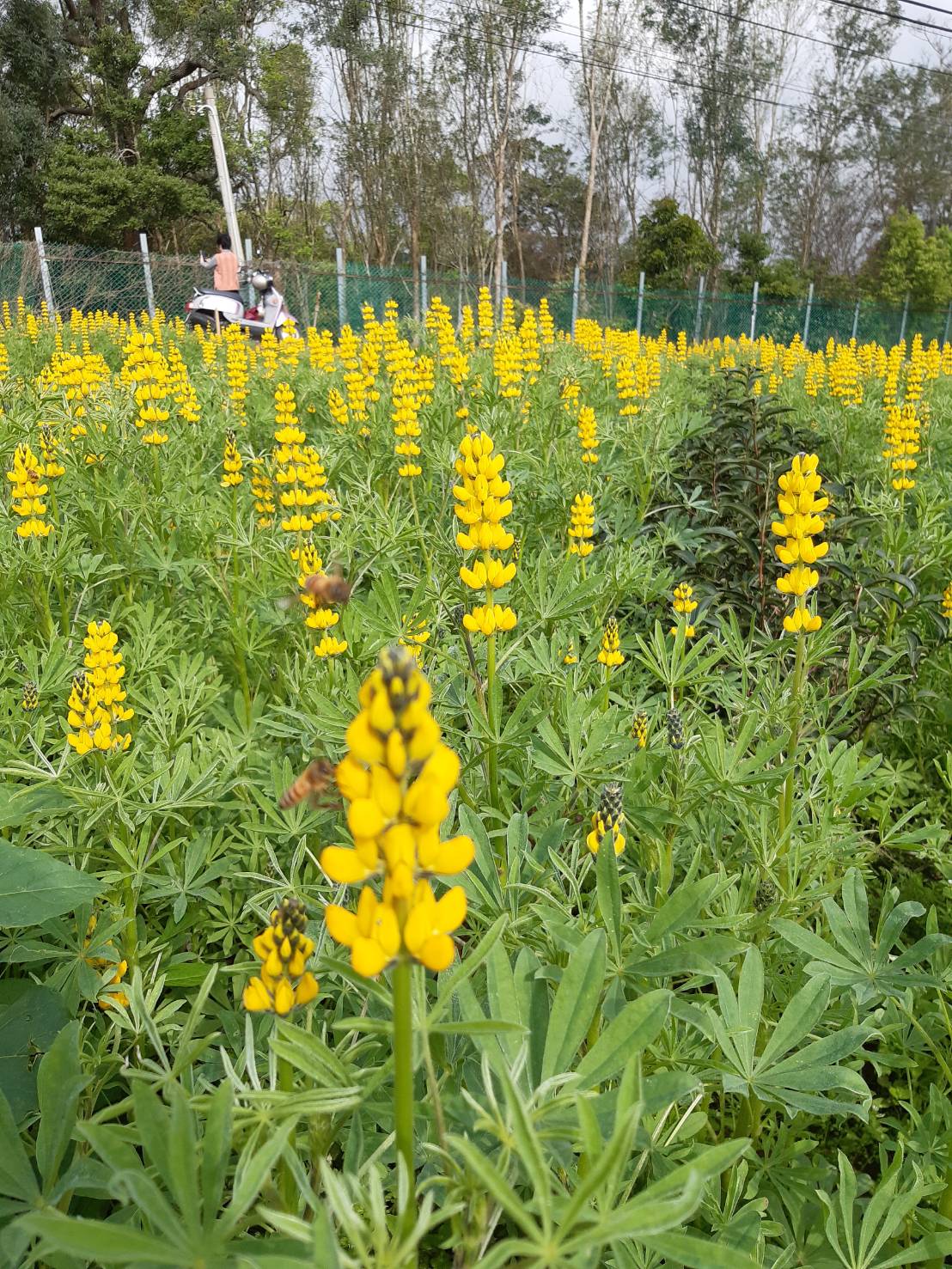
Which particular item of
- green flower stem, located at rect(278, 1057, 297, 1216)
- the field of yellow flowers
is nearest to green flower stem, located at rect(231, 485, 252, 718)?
the field of yellow flowers

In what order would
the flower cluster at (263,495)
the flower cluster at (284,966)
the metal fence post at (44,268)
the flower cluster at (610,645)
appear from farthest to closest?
the metal fence post at (44,268)
the flower cluster at (263,495)
the flower cluster at (610,645)
the flower cluster at (284,966)

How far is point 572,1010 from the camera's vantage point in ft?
2.39

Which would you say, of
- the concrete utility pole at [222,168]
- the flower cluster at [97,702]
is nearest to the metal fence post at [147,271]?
the concrete utility pole at [222,168]

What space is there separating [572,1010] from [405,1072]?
0.75 feet

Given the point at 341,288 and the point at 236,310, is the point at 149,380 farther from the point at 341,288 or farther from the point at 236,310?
the point at 341,288

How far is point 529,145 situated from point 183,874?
39.7 metres

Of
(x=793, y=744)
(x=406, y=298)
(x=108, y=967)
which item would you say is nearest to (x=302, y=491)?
(x=108, y=967)

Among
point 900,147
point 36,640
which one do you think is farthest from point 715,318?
point 36,640

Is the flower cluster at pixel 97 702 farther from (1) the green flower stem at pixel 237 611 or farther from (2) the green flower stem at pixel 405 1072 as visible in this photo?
(2) the green flower stem at pixel 405 1072

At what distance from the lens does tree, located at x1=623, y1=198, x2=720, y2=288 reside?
2698cm

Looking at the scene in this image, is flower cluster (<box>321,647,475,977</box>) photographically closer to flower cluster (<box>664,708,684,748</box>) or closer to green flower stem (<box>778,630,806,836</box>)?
flower cluster (<box>664,708,684,748</box>)

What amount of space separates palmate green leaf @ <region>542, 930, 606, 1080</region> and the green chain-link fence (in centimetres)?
1177

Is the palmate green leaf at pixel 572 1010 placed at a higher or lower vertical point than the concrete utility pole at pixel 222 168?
lower

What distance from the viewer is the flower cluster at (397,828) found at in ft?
1.61
